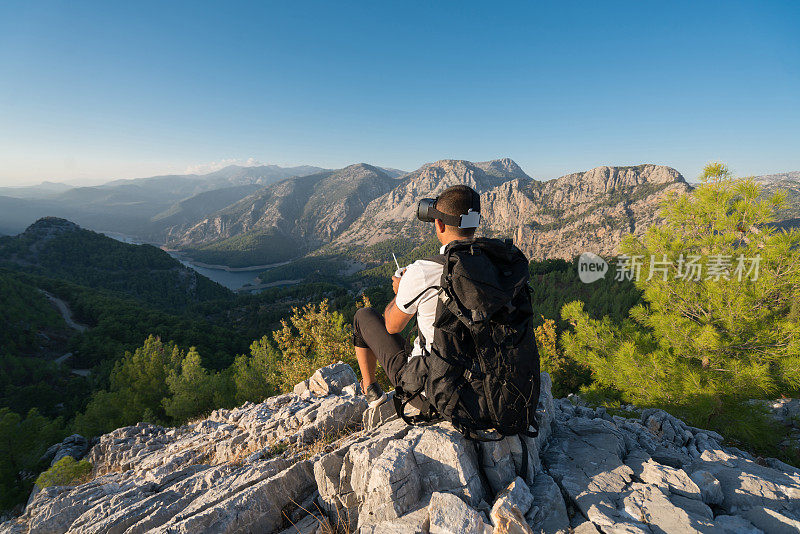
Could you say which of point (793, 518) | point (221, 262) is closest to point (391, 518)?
point (793, 518)

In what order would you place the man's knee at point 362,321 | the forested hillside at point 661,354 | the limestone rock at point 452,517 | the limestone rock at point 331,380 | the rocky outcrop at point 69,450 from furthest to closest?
the rocky outcrop at point 69,450 → the limestone rock at point 331,380 → the forested hillside at point 661,354 → the man's knee at point 362,321 → the limestone rock at point 452,517

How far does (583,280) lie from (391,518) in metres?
53.2

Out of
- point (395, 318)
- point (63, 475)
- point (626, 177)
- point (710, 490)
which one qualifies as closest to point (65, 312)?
point (63, 475)

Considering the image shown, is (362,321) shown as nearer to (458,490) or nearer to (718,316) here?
(458,490)

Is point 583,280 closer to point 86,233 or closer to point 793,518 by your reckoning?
point 793,518

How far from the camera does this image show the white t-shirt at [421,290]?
2902 mm

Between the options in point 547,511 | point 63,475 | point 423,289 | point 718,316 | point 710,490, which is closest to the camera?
point 547,511

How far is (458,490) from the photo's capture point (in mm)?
2867

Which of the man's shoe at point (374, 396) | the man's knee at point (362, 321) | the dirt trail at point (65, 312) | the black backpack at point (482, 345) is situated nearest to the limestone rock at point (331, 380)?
the man's shoe at point (374, 396)

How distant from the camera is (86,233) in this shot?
107250 mm

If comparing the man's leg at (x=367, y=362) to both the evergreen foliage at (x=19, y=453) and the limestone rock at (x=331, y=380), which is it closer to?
the limestone rock at (x=331, y=380)

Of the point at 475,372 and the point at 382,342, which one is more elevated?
the point at 475,372

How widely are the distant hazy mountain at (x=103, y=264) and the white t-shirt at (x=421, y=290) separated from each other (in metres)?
102

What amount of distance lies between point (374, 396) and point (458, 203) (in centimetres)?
317
